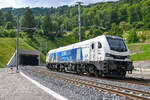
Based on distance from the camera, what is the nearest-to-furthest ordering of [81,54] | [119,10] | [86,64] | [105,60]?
1. [105,60]
2. [86,64]
3. [81,54]
4. [119,10]

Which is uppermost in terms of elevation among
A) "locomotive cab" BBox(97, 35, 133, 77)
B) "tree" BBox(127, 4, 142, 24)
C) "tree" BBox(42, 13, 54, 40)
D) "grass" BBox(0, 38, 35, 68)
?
"tree" BBox(127, 4, 142, 24)

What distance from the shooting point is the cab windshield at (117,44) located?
15.2 meters

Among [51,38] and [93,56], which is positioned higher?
[51,38]

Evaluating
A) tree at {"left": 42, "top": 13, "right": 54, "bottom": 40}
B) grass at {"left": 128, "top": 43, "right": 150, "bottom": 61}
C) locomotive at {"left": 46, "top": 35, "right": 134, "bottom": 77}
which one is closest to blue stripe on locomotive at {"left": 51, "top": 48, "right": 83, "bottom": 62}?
locomotive at {"left": 46, "top": 35, "right": 134, "bottom": 77}

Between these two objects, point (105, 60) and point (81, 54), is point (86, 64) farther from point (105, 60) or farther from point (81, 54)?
point (105, 60)

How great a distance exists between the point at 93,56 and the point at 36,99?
32.5ft

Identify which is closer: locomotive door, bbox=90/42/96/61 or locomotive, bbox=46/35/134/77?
locomotive, bbox=46/35/134/77

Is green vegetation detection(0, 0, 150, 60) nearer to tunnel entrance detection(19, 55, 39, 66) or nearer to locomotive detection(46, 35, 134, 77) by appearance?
tunnel entrance detection(19, 55, 39, 66)

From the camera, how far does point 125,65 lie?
1491cm

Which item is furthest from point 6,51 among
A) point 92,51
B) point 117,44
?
point 117,44

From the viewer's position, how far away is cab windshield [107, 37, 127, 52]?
15.2 meters

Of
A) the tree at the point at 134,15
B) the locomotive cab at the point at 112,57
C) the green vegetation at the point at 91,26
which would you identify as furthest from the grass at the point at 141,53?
the tree at the point at 134,15

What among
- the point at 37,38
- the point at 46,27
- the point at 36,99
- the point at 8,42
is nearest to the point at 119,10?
the point at 46,27

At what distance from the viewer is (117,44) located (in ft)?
51.8
